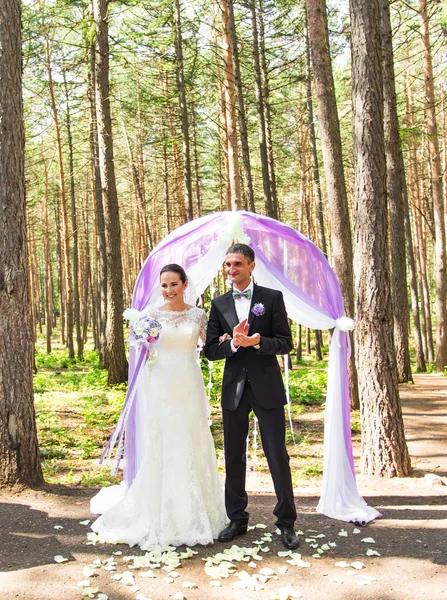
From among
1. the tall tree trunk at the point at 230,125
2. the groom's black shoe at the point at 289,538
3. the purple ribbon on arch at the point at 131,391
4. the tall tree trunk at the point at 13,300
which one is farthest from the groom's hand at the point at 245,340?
the tall tree trunk at the point at 230,125

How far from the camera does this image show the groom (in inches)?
186

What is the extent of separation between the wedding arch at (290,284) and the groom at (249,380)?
38.0 inches

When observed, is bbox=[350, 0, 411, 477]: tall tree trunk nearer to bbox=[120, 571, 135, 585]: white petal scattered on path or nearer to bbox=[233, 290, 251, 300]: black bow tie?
bbox=[233, 290, 251, 300]: black bow tie

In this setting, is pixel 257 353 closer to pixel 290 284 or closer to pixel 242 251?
pixel 242 251

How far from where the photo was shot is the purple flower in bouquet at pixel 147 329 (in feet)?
16.6

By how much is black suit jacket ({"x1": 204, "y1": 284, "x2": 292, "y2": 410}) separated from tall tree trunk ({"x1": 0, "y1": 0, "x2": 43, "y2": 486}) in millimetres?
2432

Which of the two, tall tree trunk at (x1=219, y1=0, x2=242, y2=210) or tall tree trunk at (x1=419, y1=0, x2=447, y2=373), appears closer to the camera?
tall tree trunk at (x1=219, y1=0, x2=242, y2=210)

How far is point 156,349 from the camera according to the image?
5219 millimetres

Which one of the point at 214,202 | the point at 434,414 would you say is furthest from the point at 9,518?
the point at 214,202

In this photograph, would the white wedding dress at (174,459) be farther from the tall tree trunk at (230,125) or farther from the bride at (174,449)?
the tall tree trunk at (230,125)

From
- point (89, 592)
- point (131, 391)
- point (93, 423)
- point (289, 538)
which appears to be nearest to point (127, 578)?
point (89, 592)

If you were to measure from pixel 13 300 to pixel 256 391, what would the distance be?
3.03 m

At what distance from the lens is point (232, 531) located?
193 inches

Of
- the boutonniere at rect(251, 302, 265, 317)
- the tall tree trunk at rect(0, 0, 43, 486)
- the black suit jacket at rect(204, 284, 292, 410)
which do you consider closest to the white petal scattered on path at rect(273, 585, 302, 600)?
the black suit jacket at rect(204, 284, 292, 410)
